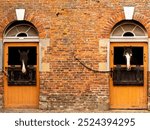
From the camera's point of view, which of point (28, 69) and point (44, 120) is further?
point (28, 69)

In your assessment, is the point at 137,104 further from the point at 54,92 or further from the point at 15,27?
the point at 15,27

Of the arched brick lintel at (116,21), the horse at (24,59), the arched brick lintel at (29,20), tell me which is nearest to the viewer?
the arched brick lintel at (116,21)

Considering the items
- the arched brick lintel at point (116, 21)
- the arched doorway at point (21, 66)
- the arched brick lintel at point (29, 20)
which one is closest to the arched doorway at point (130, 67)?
the arched brick lintel at point (116, 21)

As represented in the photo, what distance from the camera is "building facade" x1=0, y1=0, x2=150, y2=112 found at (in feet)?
41.0

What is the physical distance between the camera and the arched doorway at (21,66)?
12859mm

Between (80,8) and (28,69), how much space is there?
8.01 ft

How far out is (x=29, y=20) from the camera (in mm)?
12625

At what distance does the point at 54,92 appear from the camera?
12.5m

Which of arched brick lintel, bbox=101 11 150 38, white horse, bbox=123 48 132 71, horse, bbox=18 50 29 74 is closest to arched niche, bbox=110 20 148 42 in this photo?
arched brick lintel, bbox=101 11 150 38

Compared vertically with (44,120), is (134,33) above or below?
above

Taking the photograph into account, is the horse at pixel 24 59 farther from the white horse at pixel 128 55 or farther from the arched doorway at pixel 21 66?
the white horse at pixel 128 55

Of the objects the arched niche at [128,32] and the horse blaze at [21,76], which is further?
the horse blaze at [21,76]

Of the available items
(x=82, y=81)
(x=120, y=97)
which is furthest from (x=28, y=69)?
(x=120, y=97)

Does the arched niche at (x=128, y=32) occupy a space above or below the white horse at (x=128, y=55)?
above
